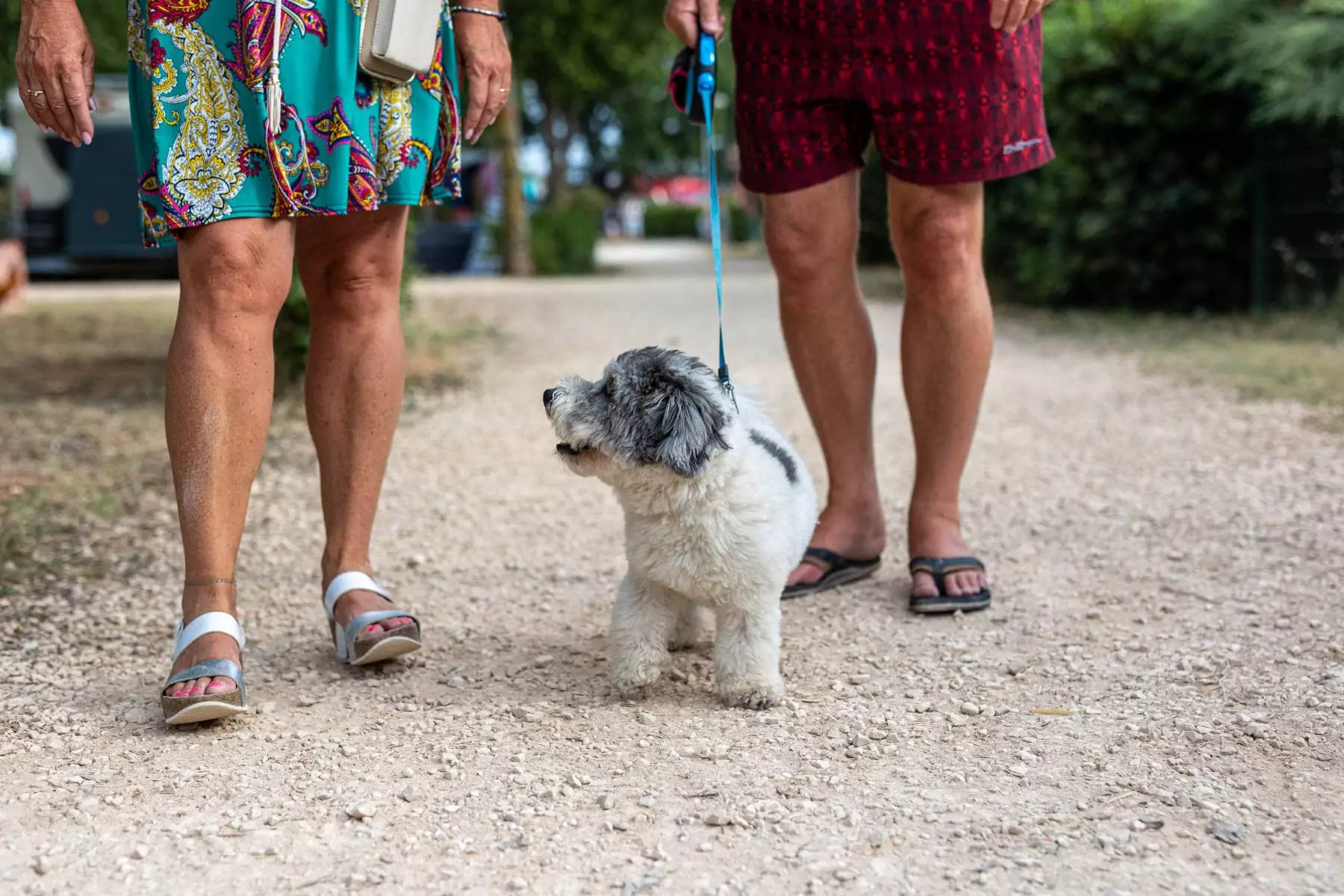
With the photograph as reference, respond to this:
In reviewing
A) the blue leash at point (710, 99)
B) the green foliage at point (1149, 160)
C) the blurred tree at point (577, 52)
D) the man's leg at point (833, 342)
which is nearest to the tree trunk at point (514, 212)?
the blurred tree at point (577, 52)

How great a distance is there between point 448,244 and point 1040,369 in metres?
14.4

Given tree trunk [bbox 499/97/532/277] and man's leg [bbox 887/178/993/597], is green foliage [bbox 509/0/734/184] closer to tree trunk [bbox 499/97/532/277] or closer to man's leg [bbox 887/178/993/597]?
tree trunk [bbox 499/97/532/277]

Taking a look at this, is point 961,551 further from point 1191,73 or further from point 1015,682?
point 1191,73

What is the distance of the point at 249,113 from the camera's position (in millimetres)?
2631

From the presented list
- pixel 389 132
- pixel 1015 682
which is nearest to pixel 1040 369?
pixel 1015 682

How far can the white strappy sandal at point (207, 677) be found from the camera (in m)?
2.58

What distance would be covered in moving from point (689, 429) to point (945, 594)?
1.15m

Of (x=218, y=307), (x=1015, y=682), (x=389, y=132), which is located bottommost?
(x=1015, y=682)

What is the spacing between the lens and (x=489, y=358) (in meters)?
9.02

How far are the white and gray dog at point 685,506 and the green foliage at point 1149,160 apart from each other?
25.7ft

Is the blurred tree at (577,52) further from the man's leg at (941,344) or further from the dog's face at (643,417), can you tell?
the dog's face at (643,417)

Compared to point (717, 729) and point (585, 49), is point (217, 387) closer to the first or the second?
point (717, 729)

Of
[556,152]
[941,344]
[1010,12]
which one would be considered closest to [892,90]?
[1010,12]

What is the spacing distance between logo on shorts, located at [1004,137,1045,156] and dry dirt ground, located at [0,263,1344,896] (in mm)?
1167
